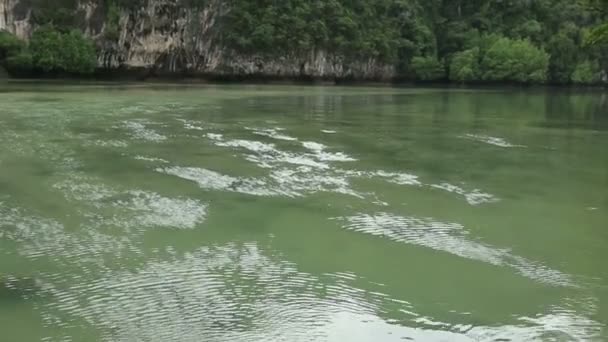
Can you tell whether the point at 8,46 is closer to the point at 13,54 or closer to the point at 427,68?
the point at 13,54

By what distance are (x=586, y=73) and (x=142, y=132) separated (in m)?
55.5

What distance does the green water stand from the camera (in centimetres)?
548

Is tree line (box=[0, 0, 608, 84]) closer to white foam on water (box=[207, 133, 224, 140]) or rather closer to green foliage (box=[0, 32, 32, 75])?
green foliage (box=[0, 32, 32, 75])

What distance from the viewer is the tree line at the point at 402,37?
4706 centimetres

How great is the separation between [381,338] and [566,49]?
64.4 metres

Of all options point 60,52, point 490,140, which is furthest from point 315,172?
point 60,52

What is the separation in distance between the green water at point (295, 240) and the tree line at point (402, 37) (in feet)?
110

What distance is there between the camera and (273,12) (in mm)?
54812

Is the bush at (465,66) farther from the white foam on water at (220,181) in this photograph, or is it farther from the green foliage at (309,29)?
the white foam on water at (220,181)

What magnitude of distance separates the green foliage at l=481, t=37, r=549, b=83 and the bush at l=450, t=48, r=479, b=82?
0.72 m

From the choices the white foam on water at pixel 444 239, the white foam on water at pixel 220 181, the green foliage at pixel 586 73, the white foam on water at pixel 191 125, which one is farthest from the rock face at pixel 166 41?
the white foam on water at pixel 444 239

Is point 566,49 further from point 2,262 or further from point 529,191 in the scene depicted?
point 2,262

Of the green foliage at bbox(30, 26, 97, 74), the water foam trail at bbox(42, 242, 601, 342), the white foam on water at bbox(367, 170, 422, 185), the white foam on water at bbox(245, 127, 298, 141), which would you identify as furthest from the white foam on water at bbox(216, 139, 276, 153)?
the green foliage at bbox(30, 26, 97, 74)

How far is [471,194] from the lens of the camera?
10156 mm
